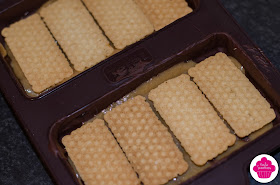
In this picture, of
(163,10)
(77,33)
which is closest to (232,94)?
(163,10)

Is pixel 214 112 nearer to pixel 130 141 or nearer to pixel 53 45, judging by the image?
pixel 130 141

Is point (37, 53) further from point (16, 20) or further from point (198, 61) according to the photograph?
point (198, 61)

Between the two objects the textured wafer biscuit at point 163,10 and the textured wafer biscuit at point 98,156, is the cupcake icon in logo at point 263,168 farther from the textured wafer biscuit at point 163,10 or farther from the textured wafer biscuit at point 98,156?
the textured wafer biscuit at point 163,10

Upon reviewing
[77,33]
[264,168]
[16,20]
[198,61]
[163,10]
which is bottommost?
[264,168]

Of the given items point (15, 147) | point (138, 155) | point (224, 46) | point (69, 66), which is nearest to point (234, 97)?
point (224, 46)

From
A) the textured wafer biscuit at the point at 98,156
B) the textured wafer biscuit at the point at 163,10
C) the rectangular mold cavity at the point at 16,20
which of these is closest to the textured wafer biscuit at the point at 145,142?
the textured wafer biscuit at the point at 98,156

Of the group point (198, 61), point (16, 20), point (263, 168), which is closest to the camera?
point (263, 168)
